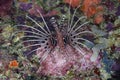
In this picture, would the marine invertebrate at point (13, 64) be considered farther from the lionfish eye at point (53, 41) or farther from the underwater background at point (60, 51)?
the lionfish eye at point (53, 41)

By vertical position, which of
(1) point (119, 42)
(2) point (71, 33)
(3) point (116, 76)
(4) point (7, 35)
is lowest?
(3) point (116, 76)

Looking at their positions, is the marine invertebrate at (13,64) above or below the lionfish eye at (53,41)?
below

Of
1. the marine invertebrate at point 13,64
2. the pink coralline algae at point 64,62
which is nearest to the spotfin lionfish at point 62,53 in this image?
the pink coralline algae at point 64,62

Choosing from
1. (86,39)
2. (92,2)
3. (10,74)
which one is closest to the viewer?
(10,74)

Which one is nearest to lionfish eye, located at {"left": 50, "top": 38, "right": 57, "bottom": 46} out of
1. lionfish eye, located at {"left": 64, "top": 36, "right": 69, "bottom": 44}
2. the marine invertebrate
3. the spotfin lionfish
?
the spotfin lionfish

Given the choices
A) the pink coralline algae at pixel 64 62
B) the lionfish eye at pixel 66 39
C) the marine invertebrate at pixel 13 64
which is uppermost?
the lionfish eye at pixel 66 39

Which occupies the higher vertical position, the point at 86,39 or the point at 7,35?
the point at 7,35

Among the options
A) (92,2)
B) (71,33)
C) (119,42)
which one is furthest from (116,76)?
(92,2)

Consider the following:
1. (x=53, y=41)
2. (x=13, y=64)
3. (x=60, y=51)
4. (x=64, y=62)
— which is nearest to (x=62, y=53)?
(x=60, y=51)

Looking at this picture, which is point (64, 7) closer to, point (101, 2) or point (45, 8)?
point (45, 8)
